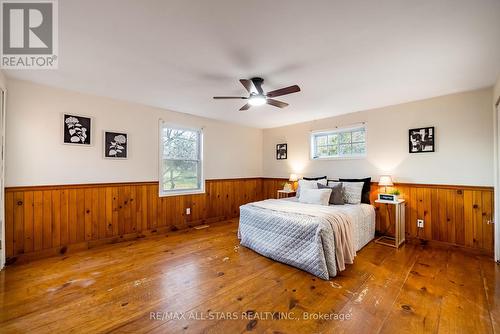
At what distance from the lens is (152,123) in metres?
3.97

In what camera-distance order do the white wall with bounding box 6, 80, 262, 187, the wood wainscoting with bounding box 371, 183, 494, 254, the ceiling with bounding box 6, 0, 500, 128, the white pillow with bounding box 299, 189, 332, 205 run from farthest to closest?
the white pillow with bounding box 299, 189, 332, 205 → the wood wainscoting with bounding box 371, 183, 494, 254 → the white wall with bounding box 6, 80, 262, 187 → the ceiling with bounding box 6, 0, 500, 128

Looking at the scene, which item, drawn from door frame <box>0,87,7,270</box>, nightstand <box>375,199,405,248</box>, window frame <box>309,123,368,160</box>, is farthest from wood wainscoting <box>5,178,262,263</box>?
nightstand <box>375,199,405,248</box>

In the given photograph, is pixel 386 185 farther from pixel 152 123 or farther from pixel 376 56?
pixel 152 123

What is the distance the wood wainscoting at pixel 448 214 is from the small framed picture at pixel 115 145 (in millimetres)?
4453

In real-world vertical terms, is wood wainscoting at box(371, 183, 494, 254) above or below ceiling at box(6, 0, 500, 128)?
below

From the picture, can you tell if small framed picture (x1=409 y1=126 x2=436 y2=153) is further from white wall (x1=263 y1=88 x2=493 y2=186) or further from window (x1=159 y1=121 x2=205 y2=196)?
window (x1=159 y1=121 x2=205 y2=196)

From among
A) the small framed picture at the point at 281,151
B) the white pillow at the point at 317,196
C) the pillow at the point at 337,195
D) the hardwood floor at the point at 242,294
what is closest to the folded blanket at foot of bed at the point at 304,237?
the hardwood floor at the point at 242,294

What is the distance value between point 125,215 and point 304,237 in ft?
9.54

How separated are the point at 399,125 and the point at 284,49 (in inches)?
109

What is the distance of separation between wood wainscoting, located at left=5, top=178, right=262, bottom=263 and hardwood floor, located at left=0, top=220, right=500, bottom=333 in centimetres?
27

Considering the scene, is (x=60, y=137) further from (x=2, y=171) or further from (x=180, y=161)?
(x=180, y=161)

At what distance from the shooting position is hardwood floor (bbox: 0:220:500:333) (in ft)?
5.54

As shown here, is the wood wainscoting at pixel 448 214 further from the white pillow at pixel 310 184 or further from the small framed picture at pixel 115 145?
the small framed picture at pixel 115 145

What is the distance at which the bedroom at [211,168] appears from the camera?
5.61 feet
